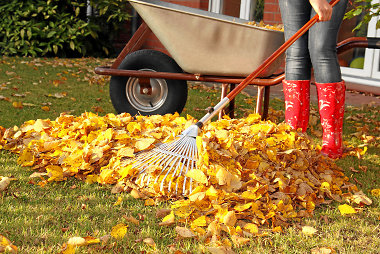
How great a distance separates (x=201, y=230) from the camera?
1.74 m

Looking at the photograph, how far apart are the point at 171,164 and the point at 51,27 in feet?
21.1

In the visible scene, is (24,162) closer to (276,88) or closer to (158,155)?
(158,155)

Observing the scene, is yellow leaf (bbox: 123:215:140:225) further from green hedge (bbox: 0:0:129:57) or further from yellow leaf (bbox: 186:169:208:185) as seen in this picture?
green hedge (bbox: 0:0:129:57)

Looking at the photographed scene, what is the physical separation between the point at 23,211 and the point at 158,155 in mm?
676

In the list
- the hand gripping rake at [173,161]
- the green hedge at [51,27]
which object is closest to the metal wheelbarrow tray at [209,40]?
the hand gripping rake at [173,161]

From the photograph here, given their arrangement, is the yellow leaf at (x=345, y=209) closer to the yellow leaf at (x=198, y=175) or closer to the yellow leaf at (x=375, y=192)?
the yellow leaf at (x=375, y=192)

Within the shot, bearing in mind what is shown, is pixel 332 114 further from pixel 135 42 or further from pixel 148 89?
pixel 135 42

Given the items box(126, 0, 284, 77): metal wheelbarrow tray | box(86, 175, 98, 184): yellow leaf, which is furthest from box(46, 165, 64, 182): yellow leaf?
box(126, 0, 284, 77): metal wheelbarrow tray

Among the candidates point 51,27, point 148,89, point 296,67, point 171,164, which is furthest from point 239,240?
point 51,27

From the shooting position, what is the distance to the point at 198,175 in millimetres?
1991

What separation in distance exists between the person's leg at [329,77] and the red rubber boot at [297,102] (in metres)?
0.11

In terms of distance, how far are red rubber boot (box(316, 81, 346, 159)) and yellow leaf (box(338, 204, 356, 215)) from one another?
0.71m

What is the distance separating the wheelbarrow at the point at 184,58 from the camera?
3.00m

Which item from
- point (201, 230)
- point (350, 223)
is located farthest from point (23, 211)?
point (350, 223)
